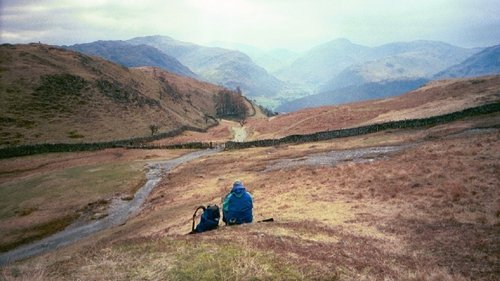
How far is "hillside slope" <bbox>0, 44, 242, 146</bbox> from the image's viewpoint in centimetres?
10381

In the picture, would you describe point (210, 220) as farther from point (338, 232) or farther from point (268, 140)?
point (268, 140)

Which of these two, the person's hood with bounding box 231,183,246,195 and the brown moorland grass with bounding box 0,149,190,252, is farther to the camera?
the brown moorland grass with bounding box 0,149,190,252

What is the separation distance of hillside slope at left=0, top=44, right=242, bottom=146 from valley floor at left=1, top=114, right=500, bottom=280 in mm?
72043

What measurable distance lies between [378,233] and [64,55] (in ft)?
567

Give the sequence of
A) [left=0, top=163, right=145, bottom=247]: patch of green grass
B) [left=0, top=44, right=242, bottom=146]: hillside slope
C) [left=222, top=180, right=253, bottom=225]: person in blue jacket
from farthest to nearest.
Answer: [left=0, top=44, right=242, bottom=146]: hillside slope → [left=0, top=163, right=145, bottom=247]: patch of green grass → [left=222, top=180, right=253, bottom=225]: person in blue jacket

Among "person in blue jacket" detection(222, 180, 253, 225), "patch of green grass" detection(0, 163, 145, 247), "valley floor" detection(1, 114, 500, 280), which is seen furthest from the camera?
"patch of green grass" detection(0, 163, 145, 247)

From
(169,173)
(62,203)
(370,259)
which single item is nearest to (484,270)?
(370,259)

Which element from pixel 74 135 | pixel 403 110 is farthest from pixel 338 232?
pixel 74 135

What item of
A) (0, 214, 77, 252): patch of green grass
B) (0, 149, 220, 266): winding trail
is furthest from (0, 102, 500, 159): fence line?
(0, 214, 77, 252): patch of green grass

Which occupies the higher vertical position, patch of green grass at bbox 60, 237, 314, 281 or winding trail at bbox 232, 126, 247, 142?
winding trail at bbox 232, 126, 247, 142

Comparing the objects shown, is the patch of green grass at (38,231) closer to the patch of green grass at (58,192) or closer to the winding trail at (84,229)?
the patch of green grass at (58,192)

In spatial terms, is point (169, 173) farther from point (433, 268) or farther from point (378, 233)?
point (433, 268)

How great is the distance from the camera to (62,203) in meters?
50.3

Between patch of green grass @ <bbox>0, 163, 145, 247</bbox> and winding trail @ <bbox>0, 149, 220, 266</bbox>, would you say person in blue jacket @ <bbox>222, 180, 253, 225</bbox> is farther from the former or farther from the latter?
patch of green grass @ <bbox>0, 163, 145, 247</bbox>
